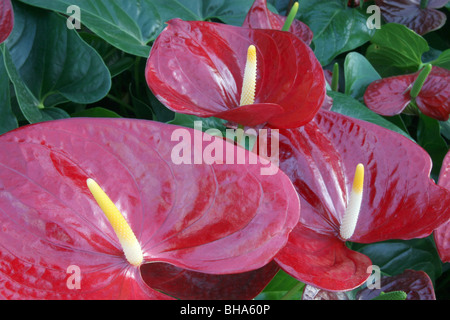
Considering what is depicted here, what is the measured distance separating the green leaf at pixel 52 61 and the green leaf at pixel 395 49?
0.64 m

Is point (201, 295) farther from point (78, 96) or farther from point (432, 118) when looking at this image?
point (432, 118)

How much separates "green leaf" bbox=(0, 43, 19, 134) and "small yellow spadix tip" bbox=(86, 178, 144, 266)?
0.28 meters

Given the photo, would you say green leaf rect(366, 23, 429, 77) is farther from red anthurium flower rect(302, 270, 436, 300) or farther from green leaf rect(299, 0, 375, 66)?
red anthurium flower rect(302, 270, 436, 300)

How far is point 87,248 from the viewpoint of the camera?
15.2 inches

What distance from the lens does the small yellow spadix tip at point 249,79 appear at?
47 cm

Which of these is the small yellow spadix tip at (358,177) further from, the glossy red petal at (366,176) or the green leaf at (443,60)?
the green leaf at (443,60)

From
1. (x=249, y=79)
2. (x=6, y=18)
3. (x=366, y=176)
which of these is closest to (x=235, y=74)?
(x=249, y=79)

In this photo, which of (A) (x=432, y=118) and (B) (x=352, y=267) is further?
(A) (x=432, y=118)

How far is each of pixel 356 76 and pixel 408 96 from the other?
0.11m

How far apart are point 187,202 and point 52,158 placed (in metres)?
0.12

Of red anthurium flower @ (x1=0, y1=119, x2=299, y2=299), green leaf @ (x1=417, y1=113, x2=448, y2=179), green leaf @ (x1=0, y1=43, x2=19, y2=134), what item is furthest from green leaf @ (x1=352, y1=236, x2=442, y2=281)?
green leaf @ (x1=0, y1=43, x2=19, y2=134)

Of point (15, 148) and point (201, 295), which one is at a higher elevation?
point (15, 148)

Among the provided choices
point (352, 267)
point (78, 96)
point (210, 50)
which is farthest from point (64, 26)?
point (352, 267)

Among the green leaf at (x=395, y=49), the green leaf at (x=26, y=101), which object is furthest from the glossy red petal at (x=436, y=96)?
the green leaf at (x=26, y=101)
